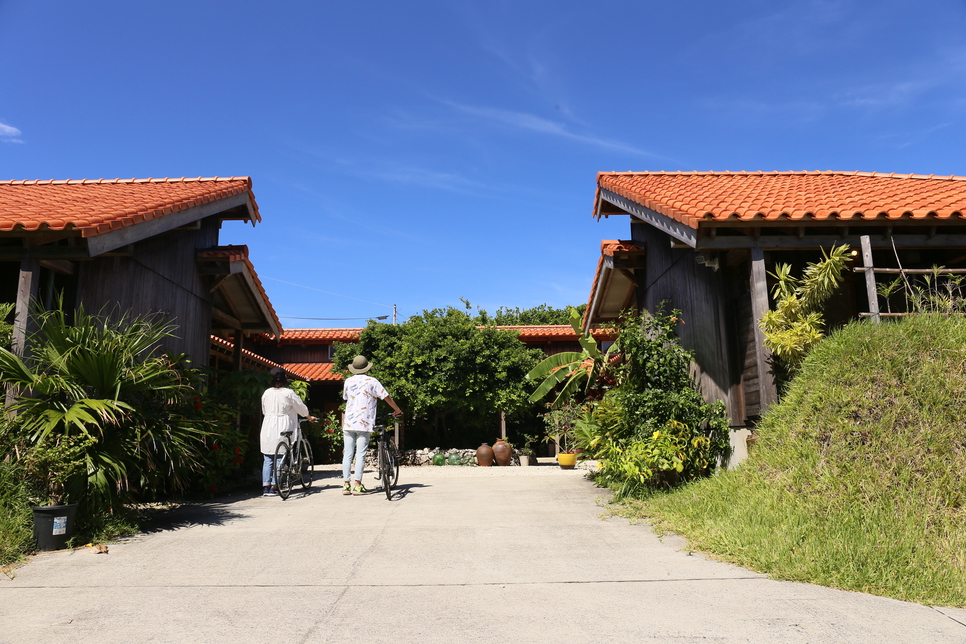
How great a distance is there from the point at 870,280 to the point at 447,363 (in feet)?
40.9

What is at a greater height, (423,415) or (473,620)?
(423,415)

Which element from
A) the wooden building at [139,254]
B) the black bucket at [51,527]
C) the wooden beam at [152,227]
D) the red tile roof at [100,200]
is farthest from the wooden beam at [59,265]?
the black bucket at [51,527]

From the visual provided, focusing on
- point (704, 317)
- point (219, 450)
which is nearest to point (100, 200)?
point (219, 450)

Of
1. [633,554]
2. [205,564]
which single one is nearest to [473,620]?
[633,554]

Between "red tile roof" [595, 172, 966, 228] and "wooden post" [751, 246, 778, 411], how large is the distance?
0.57 metres

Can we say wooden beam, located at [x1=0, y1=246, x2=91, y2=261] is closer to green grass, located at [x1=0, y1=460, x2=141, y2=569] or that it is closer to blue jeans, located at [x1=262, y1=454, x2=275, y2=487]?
green grass, located at [x1=0, y1=460, x2=141, y2=569]

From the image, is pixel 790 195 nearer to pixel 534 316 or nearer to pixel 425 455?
pixel 425 455

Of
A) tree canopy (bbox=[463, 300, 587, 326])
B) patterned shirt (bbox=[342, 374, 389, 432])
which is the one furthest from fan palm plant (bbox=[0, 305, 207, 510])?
tree canopy (bbox=[463, 300, 587, 326])

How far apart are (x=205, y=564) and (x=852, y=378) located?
18.9 ft

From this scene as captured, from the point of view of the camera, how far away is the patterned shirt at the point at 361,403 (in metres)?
8.94

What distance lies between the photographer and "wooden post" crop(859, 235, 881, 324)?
7547mm

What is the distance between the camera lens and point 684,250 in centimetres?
1071

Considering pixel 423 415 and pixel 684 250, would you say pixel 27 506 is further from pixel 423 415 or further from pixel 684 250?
pixel 423 415

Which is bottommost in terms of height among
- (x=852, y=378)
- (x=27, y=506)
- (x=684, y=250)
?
(x=27, y=506)
